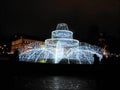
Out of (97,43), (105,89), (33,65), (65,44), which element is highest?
(97,43)

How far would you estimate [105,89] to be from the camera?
48.2ft

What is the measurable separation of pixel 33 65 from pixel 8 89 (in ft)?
34.3

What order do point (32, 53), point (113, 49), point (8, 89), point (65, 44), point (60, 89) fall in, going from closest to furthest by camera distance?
point (8, 89) → point (60, 89) → point (65, 44) → point (32, 53) → point (113, 49)

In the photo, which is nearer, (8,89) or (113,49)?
(8,89)

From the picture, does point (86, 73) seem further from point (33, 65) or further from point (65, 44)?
point (65, 44)

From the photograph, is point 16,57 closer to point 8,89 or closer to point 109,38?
point 8,89

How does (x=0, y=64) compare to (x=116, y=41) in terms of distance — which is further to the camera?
(x=116, y=41)

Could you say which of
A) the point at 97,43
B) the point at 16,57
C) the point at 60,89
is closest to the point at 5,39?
the point at 97,43

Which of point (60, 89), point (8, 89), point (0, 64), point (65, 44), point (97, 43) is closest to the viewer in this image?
point (8, 89)

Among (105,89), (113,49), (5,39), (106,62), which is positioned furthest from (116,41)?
(105,89)

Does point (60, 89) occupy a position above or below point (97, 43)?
below

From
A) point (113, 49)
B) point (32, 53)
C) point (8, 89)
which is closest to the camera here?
point (8, 89)

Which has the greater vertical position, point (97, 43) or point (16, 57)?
point (97, 43)

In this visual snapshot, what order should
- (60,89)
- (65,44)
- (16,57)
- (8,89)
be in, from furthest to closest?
(65,44) < (16,57) < (60,89) < (8,89)
